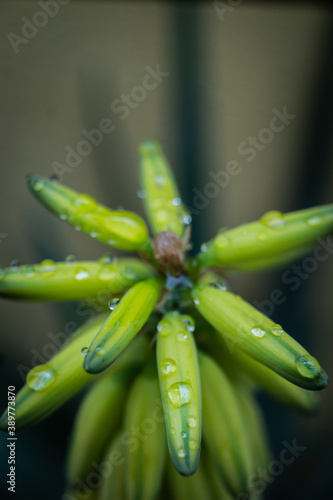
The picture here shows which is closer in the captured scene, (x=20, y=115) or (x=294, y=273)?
(x=294, y=273)

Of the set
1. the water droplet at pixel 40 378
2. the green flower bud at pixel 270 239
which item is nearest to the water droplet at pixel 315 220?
the green flower bud at pixel 270 239

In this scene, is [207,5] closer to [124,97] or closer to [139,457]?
[124,97]

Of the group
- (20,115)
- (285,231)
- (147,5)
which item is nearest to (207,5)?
(147,5)

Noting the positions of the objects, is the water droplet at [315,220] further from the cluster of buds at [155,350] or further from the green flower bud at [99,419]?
the green flower bud at [99,419]

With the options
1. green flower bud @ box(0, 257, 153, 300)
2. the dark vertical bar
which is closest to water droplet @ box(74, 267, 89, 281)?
green flower bud @ box(0, 257, 153, 300)

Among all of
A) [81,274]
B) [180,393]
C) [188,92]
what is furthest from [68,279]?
[188,92]

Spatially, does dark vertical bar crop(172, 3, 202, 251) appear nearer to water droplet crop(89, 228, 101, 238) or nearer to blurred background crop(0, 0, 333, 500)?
blurred background crop(0, 0, 333, 500)

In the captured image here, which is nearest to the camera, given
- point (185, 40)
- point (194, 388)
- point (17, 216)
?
point (194, 388)
